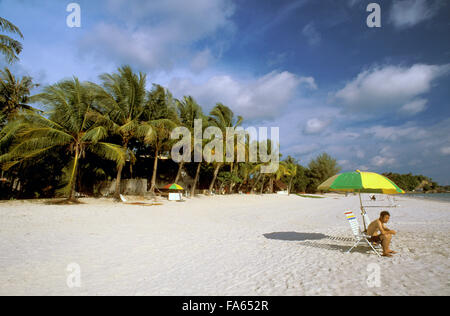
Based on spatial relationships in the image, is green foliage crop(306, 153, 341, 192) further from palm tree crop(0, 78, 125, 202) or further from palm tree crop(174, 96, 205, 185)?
palm tree crop(0, 78, 125, 202)

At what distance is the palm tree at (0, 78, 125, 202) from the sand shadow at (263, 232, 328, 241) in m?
10.0

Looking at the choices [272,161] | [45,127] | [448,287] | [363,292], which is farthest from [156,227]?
[272,161]

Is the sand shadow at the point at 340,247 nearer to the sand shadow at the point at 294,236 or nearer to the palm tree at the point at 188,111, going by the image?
the sand shadow at the point at 294,236

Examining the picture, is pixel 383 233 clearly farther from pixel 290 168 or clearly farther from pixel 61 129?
pixel 290 168

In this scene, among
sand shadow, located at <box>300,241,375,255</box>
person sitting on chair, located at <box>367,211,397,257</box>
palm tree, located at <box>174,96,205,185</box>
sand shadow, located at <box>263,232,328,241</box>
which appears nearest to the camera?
person sitting on chair, located at <box>367,211,397,257</box>

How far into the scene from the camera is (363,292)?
120 inches

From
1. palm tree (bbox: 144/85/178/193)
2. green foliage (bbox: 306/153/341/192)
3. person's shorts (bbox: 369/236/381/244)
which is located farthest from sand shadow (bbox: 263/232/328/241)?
green foliage (bbox: 306/153/341/192)

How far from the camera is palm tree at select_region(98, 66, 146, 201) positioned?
14.8 m

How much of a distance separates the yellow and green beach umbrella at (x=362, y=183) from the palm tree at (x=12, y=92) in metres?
18.8

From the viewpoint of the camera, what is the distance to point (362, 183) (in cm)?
495
